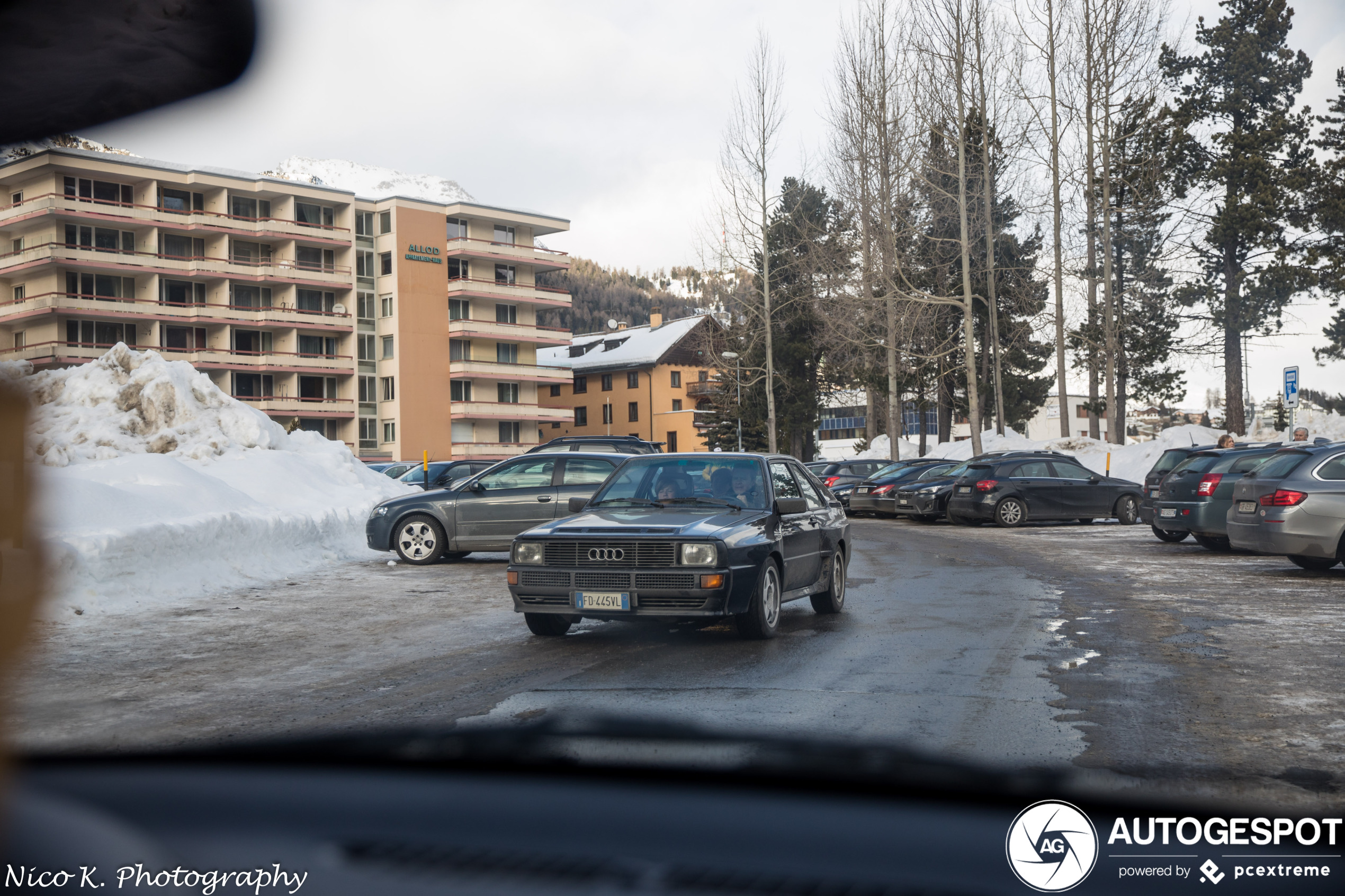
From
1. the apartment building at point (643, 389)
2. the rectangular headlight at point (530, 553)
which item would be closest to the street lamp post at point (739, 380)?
the apartment building at point (643, 389)

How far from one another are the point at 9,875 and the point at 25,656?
1.01m

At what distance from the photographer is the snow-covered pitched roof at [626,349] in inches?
3295

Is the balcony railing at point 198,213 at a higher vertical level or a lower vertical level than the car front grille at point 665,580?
higher

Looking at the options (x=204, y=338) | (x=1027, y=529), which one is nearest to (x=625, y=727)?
(x=1027, y=529)

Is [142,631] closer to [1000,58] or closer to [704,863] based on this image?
[704,863]

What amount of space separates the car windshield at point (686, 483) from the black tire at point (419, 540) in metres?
6.51

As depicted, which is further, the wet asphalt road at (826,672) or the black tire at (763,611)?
the black tire at (763,611)

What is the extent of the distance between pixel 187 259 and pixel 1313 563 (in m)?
57.5

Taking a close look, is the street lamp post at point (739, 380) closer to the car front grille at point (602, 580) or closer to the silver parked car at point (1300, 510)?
the silver parked car at point (1300, 510)

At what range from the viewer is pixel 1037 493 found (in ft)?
82.3

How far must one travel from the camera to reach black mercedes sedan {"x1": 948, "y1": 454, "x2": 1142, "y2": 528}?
2506cm

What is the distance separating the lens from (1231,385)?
47156 millimetres

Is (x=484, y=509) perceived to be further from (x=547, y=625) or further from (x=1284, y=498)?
(x=1284, y=498)

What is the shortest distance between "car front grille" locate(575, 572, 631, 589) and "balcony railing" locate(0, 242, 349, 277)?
44410mm
